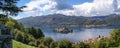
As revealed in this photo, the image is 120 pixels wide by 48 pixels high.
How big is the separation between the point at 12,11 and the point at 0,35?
9.55 ft

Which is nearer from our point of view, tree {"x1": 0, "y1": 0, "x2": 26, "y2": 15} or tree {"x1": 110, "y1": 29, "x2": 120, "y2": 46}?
tree {"x1": 0, "y1": 0, "x2": 26, "y2": 15}

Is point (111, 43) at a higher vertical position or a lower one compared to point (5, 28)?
lower

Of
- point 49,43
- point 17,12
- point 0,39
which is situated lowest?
point 49,43

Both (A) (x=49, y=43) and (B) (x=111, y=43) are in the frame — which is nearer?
(B) (x=111, y=43)

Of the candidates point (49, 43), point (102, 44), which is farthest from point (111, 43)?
point (49, 43)

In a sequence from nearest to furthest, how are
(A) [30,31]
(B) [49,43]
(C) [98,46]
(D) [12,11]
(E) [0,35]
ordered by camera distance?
(E) [0,35]
(D) [12,11]
(C) [98,46]
(B) [49,43]
(A) [30,31]

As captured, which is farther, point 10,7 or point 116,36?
point 116,36

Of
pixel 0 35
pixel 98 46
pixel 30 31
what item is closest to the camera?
pixel 0 35

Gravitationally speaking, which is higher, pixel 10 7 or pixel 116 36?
pixel 10 7

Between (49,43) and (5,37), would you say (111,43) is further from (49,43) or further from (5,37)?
(5,37)

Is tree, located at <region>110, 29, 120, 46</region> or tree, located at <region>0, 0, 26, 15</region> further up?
tree, located at <region>0, 0, 26, 15</region>

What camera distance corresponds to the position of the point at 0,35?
17.9m

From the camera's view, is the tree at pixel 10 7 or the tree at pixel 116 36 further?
the tree at pixel 116 36

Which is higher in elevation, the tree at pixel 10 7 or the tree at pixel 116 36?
the tree at pixel 10 7
